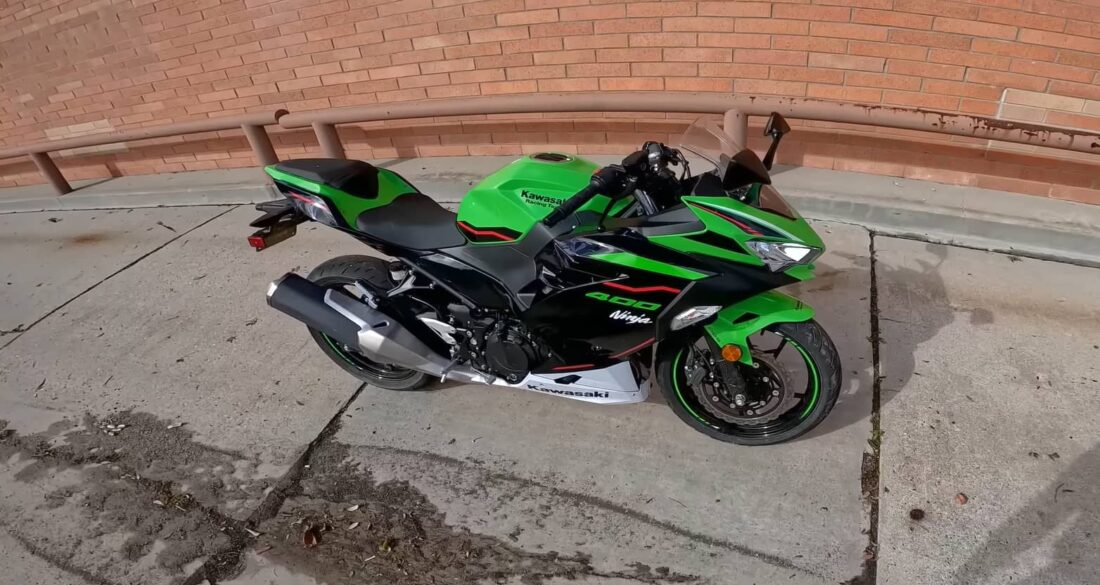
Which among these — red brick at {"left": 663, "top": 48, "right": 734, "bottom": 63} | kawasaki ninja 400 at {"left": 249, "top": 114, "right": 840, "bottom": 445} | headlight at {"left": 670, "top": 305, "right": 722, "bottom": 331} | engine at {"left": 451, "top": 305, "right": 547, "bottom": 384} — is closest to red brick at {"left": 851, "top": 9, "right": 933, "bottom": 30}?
red brick at {"left": 663, "top": 48, "right": 734, "bottom": 63}

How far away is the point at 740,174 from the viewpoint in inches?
83.4

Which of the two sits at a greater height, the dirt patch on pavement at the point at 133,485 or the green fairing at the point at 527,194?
the green fairing at the point at 527,194

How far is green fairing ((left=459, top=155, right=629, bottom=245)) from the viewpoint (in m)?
2.30

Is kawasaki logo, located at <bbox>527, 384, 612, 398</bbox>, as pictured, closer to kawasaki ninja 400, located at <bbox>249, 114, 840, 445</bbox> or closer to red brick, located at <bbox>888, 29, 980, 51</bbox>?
kawasaki ninja 400, located at <bbox>249, 114, 840, 445</bbox>

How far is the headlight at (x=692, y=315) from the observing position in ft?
7.43

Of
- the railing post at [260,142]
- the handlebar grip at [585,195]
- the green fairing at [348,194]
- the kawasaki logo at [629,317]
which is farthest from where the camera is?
the railing post at [260,142]

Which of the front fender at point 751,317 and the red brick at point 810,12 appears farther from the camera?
the red brick at point 810,12

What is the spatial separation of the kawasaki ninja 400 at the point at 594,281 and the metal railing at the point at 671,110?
1.51 meters

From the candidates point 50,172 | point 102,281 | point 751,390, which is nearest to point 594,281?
point 751,390

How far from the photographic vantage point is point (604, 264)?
2.22 m

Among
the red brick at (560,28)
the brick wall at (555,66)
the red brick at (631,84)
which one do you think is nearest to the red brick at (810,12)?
the brick wall at (555,66)

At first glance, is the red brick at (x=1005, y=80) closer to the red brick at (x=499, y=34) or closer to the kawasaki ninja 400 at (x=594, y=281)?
the kawasaki ninja 400 at (x=594, y=281)

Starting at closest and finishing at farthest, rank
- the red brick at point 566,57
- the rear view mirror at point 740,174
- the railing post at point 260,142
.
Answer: the rear view mirror at point 740,174
the red brick at point 566,57
the railing post at point 260,142

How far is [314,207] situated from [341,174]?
0.19m
